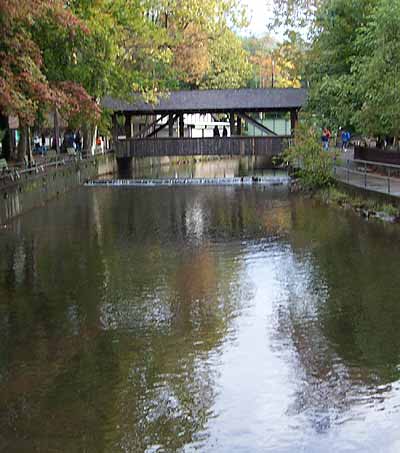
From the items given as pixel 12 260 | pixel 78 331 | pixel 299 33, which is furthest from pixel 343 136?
pixel 78 331

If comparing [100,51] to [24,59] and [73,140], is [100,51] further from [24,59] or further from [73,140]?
[73,140]

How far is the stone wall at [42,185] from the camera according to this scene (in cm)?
2139

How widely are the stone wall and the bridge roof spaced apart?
3966 mm

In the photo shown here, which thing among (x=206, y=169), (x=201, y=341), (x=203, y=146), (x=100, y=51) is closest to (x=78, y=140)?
(x=203, y=146)

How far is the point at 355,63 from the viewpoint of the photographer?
26.8 metres

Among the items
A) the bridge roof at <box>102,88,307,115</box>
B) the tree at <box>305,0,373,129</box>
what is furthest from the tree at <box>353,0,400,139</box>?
the bridge roof at <box>102,88,307,115</box>

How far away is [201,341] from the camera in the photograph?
9.66m

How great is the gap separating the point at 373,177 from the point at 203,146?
1528 cm

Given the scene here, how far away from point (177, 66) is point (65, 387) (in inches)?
1639

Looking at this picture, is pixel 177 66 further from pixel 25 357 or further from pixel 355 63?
pixel 25 357

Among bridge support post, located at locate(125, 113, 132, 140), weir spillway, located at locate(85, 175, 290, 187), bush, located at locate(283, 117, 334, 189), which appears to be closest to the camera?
bush, located at locate(283, 117, 334, 189)

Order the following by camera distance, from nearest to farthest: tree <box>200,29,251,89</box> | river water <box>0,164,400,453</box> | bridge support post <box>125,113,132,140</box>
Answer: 1. river water <box>0,164,400,453</box>
2. bridge support post <box>125,113,132,140</box>
3. tree <box>200,29,251,89</box>

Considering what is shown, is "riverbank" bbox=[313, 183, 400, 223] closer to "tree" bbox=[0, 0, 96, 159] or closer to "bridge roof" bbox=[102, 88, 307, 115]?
"tree" bbox=[0, 0, 96, 159]

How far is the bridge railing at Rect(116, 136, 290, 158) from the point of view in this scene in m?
39.3
